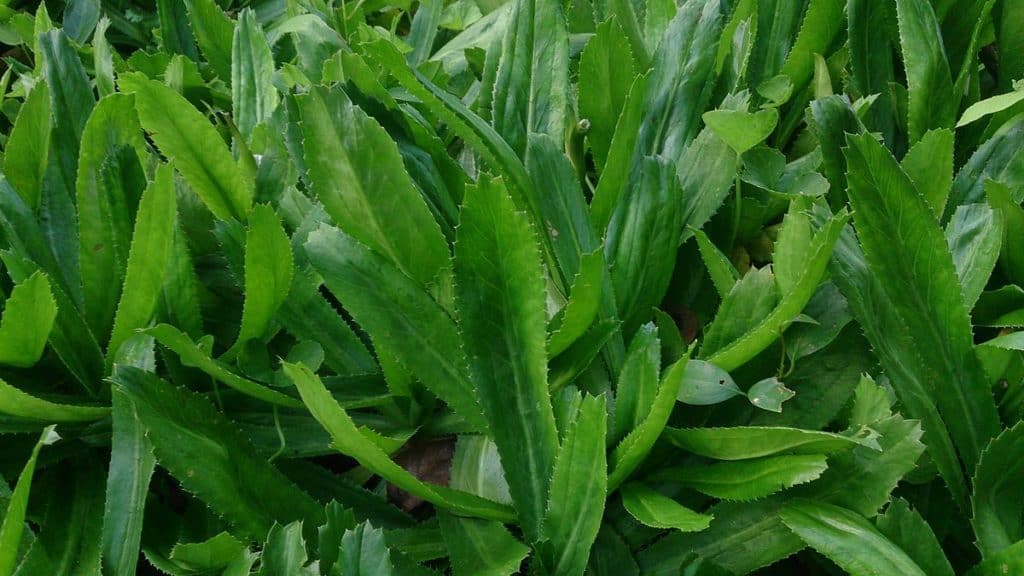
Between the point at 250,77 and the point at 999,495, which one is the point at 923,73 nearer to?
the point at 999,495

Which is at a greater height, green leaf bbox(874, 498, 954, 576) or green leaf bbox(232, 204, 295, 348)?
green leaf bbox(232, 204, 295, 348)

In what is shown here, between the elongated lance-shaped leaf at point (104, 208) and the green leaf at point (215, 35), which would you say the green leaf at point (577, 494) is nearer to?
the elongated lance-shaped leaf at point (104, 208)

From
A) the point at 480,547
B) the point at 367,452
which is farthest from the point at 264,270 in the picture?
the point at 480,547

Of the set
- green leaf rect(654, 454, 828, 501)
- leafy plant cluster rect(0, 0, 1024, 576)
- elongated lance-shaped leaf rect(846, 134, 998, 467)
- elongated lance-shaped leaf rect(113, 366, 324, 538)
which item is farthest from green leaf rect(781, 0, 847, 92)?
elongated lance-shaped leaf rect(113, 366, 324, 538)

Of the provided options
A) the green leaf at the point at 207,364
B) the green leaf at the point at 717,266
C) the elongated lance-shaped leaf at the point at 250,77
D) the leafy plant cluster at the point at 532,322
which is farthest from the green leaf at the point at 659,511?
the elongated lance-shaped leaf at the point at 250,77

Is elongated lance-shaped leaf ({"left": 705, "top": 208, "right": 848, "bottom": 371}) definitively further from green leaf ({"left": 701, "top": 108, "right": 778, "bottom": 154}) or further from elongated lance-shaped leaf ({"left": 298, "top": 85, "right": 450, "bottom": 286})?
elongated lance-shaped leaf ({"left": 298, "top": 85, "right": 450, "bottom": 286})

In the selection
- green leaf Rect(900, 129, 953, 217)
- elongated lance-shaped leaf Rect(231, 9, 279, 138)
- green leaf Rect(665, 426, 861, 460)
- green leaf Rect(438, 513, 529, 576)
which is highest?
elongated lance-shaped leaf Rect(231, 9, 279, 138)

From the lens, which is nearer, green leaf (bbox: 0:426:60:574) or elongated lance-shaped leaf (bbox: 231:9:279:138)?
green leaf (bbox: 0:426:60:574)
